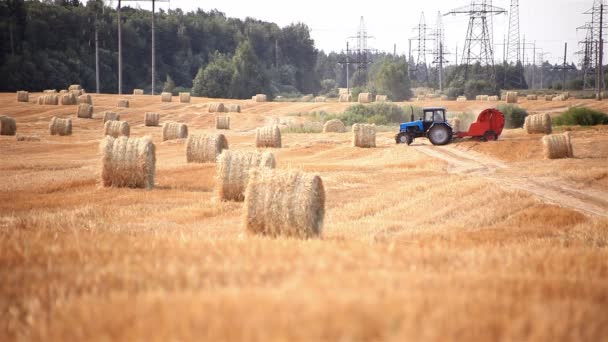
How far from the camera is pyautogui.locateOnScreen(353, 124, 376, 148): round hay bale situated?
35.2m

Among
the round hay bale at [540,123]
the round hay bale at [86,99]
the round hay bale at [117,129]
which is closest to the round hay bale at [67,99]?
A: the round hay bale at [86,99]

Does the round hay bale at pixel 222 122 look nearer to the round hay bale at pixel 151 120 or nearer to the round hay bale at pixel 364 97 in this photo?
the round hay bale at pixel 151 120

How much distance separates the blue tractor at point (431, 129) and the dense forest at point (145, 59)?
52682 millimetres

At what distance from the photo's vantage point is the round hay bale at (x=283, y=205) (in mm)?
10805

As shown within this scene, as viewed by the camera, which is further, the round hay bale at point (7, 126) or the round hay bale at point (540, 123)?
the round hay bale at point (7, 126)

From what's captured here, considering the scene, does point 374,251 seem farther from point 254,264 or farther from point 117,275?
point 117,275

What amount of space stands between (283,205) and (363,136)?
80.9 ft

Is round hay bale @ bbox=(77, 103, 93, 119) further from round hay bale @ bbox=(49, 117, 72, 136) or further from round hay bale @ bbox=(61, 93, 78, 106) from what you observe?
round hay bale @ bbox=(49, 117, 72, 136)

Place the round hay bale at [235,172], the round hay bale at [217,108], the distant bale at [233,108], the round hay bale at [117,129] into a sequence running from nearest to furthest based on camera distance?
the round hay bale at [235,172] < the round hay bale at [117,129] < the round hay bale at [217,108] < the distant bale at [233,108]

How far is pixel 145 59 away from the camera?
103m

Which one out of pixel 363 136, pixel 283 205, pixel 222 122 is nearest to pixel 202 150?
pixel 363 136

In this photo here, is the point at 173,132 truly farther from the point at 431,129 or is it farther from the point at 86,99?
the point at 86,99

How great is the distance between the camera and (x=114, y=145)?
63.0ft

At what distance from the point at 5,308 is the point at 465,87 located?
8776cm
